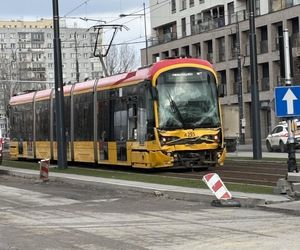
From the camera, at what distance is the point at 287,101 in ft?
50.8

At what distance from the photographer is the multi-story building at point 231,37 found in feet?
195

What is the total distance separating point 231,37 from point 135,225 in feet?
185

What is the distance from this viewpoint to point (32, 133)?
3494 cm

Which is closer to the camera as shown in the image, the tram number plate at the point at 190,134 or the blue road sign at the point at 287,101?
the blue road sign at the point at 287,101

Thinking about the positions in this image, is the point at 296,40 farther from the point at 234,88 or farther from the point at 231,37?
the point at 234,88

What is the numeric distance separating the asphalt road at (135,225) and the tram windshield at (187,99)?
5.45 meters

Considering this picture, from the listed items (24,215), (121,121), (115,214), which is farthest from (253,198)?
(121,121)

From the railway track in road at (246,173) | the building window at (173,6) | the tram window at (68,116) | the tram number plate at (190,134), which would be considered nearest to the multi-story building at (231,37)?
the building window at (173,6)

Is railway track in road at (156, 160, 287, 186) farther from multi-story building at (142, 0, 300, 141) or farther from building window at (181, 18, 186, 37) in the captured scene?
building window at (181, 18, 186, 37)

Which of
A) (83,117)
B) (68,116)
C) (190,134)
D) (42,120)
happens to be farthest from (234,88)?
(190,134)

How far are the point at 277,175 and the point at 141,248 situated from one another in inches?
441

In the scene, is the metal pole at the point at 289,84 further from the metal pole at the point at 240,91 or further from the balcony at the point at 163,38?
the balcony at the point at 163,38

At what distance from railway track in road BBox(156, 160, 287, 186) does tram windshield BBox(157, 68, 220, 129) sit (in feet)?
5.57

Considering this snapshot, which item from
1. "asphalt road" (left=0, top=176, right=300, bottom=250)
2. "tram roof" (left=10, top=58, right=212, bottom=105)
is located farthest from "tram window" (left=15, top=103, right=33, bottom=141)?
"asphalt road" (left=0, top=176, right=300, bottom=250)
